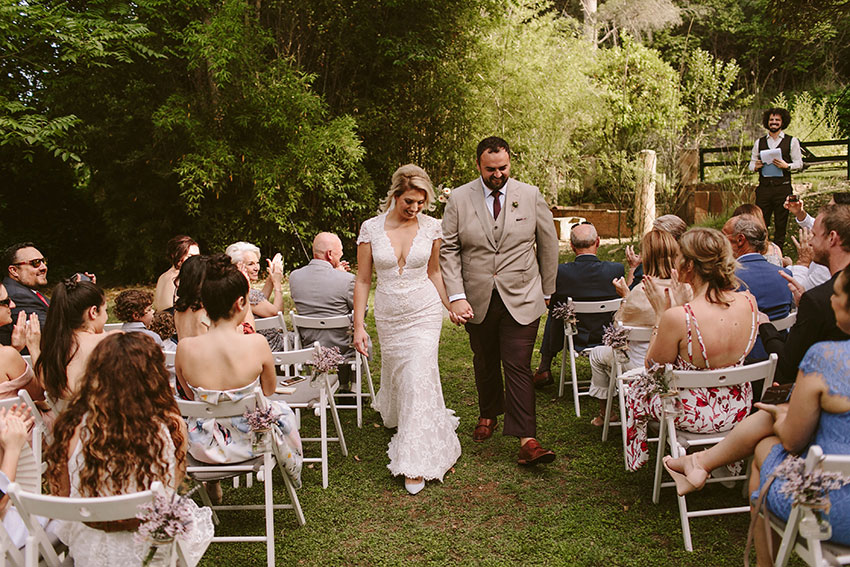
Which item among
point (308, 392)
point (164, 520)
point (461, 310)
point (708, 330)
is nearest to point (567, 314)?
point (461, 310)

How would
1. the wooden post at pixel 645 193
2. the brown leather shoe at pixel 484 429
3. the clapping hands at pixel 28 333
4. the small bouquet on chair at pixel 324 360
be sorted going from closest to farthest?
the clapping hands at pixel 28 333
the small bouquet on chair at pixel 324 360
the brown leather shoe at pixel 484 429
the wooden post at pixel 645 193

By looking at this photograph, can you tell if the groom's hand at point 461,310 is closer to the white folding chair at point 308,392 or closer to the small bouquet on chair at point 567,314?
the white folding chair at point 308,392

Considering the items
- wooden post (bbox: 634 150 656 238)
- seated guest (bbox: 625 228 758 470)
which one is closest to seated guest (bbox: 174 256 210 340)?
seated guest (bbox: 625 228 758 470)

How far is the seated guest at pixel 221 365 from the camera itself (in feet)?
9.84

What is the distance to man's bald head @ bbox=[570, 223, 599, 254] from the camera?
4719 millimetres

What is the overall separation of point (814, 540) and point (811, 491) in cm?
19

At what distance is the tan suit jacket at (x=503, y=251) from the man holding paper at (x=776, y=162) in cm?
489

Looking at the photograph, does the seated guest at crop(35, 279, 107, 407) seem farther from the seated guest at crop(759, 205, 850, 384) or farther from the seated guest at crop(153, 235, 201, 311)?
the seated guest at crop(759, 205, 850, 384)

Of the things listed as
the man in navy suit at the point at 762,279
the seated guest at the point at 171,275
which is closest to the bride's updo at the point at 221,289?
the seated guest at the point at 171,275

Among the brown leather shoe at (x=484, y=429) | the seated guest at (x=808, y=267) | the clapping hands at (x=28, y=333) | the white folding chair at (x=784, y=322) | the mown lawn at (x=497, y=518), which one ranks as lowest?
the mown lawn at (x=497, y=518)

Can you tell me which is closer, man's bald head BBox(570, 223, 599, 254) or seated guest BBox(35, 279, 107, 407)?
seated guest BBox(35, 279, 107, 407)

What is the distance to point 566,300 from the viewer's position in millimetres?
4785

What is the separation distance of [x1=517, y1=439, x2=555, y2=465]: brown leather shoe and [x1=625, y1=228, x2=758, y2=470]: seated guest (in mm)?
840

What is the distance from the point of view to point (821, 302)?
8.80 feet
